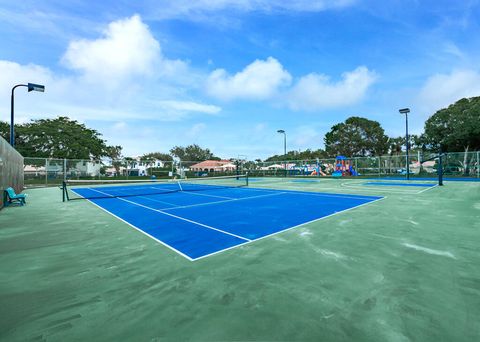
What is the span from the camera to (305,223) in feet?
24.2

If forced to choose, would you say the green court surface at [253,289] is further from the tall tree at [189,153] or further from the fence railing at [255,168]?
the tall tree at [189,153]

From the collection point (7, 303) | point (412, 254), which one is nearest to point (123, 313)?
point (7, 303)

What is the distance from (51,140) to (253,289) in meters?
49.9

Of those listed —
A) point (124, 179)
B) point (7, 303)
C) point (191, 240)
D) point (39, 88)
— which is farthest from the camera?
point (124, 179)

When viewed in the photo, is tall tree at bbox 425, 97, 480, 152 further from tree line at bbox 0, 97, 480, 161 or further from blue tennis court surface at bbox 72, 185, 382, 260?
blue tennis court surface at bbox 72, 185, 382, 260

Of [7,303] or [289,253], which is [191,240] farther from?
[7,303]

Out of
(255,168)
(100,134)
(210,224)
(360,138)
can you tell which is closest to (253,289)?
(210,224)

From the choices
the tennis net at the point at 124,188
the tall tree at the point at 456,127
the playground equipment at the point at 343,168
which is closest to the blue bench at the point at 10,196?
the tennis net at the point at 124,188

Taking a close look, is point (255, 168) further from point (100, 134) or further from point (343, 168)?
point (100, 134)

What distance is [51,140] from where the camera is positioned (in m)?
41.8

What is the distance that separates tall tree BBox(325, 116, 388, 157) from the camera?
5634 centimetres

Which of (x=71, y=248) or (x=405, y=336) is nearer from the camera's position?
(x=405, y=336)

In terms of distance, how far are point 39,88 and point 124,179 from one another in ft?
61.6

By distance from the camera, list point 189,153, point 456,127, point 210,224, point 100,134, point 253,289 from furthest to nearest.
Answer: point 189,153
point 100,134
point 456,127
point 210,224
point 253,289
